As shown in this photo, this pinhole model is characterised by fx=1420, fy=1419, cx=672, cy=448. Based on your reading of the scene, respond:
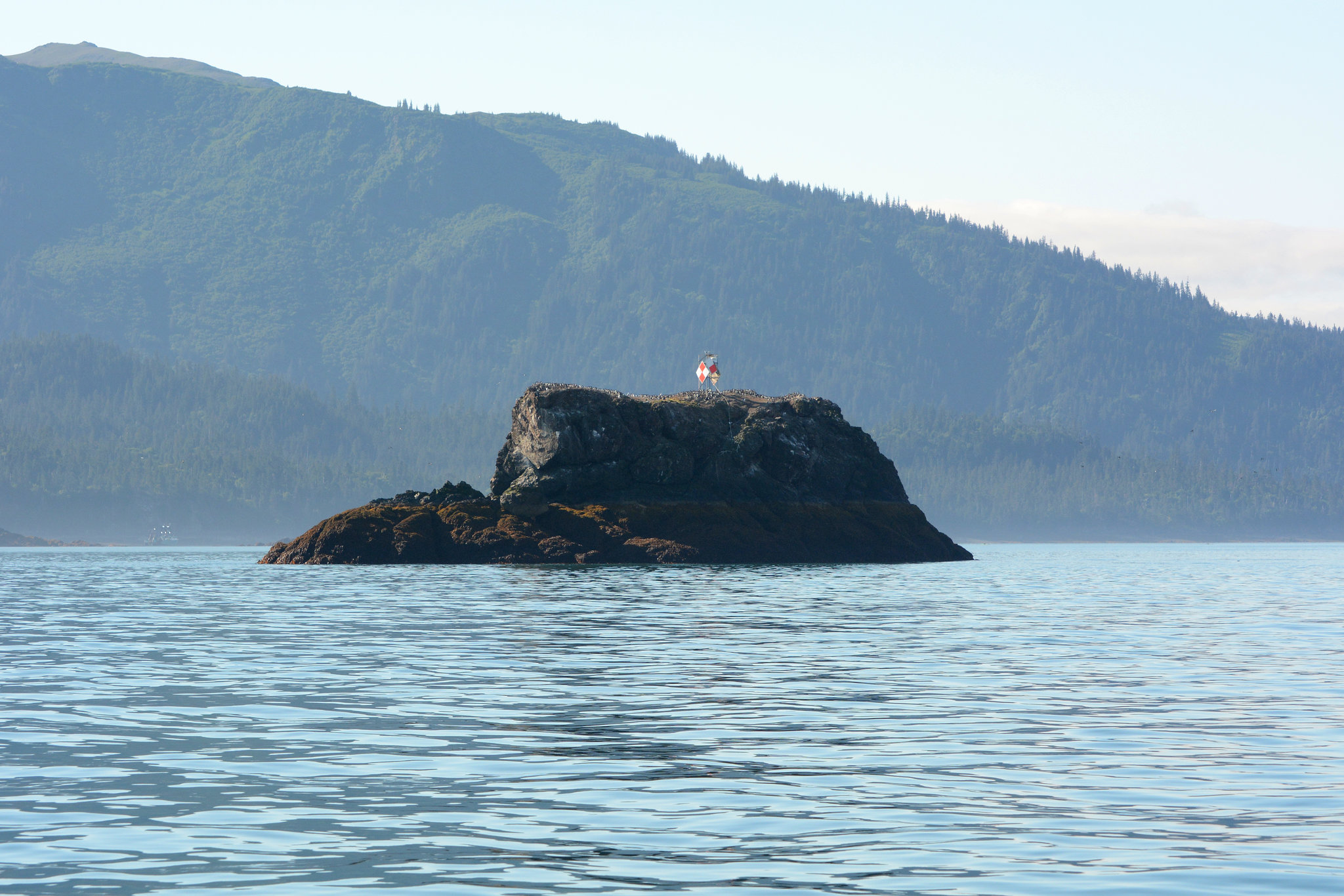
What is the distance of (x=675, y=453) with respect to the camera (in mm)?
74812

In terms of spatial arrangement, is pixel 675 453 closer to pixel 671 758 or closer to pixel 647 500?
pixel 647 500

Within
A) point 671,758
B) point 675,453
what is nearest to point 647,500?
point 675,453

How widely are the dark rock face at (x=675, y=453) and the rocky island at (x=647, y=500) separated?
8 centimetres

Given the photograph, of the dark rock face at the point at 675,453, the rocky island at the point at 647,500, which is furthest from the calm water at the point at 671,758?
the dark rock face at the point at 675,453

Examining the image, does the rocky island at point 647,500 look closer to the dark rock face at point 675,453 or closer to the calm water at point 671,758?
the dark rock face at point 675,453

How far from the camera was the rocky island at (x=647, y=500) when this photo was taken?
70.1 m

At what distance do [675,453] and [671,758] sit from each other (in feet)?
196

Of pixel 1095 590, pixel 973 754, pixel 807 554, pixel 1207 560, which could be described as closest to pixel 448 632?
pixel 973 754

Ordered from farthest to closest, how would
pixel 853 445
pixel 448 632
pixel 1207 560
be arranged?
pixel 1207 560
pixel 853 445
pixel 448 632

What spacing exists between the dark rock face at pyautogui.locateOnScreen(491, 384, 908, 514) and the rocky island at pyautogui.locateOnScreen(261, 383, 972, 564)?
79 mm

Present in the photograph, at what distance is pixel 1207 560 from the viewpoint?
11575 cm

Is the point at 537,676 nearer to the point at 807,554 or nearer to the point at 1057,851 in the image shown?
the point at 1057,851

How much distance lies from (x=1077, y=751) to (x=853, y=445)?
6743cm

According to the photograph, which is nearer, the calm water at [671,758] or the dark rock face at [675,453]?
the calm water at [671,758]
